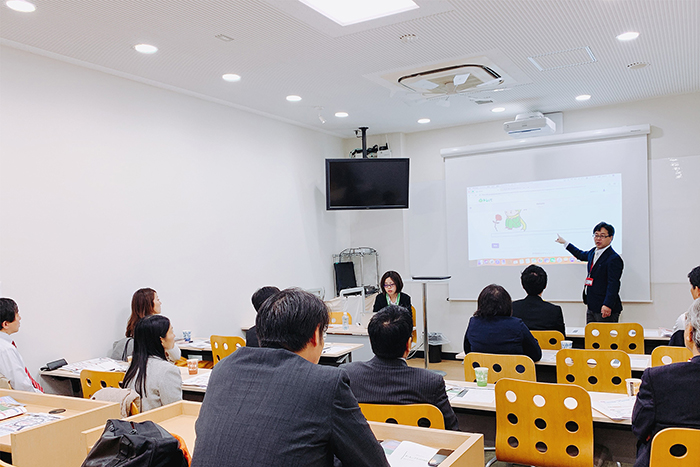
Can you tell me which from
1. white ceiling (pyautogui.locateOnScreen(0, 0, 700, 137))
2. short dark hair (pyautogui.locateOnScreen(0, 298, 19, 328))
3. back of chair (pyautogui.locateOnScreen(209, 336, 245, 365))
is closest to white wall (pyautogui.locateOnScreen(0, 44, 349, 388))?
white ceiling (pyautogui.locateOnScreen(0, 0, 700, 137))

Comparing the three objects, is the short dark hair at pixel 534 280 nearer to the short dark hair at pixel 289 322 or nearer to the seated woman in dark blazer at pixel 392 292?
the seated woman in dark blazer at pixel 392 292

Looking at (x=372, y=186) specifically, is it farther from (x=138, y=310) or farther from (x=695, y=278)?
(x=695, y=278)

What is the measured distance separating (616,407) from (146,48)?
4.19 meters

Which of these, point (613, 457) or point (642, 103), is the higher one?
point (642, 103)

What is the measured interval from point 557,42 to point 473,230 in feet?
11.3

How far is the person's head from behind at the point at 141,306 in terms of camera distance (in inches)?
191

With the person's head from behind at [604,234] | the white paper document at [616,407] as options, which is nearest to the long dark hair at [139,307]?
the white paper document at [616,407]

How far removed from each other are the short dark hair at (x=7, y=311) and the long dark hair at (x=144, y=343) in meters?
1.26

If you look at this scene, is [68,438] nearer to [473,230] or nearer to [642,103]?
[473,230]

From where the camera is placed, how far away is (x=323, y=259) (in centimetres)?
805

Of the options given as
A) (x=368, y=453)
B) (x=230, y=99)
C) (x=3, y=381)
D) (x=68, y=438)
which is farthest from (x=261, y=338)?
(x=230, y=99)

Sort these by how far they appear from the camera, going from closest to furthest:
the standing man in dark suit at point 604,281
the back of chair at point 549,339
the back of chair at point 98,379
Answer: the back of chair at point 98,379 → the back of chair at point 549,339 → the standing man in dark suit at point 604,281

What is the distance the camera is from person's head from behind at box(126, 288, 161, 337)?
4859 mm

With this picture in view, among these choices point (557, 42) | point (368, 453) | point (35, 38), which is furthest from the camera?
point (557, 42)
